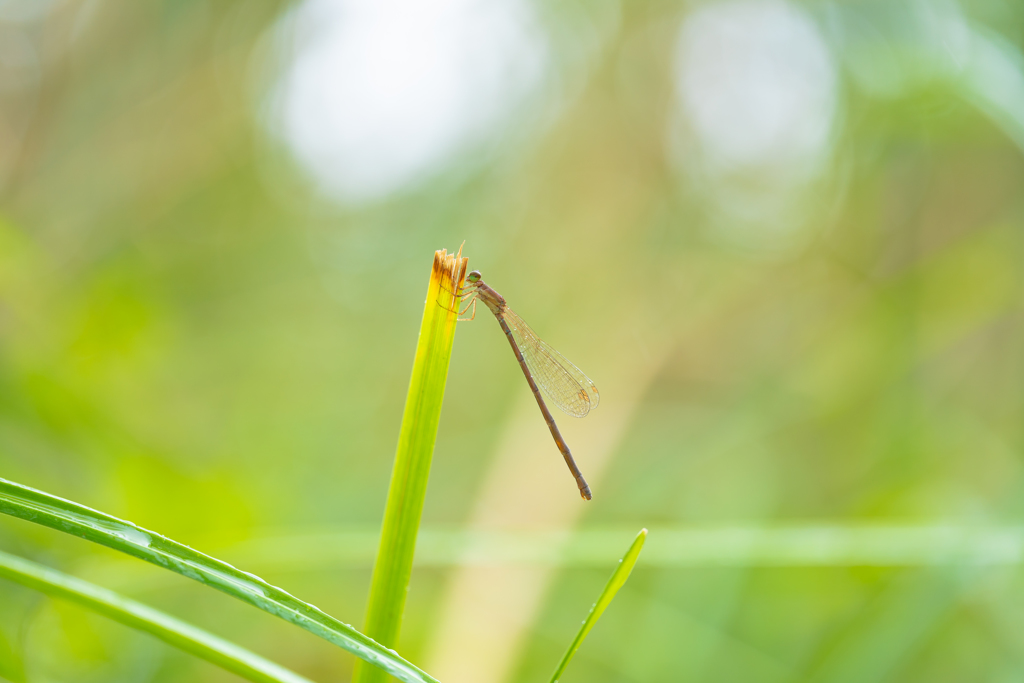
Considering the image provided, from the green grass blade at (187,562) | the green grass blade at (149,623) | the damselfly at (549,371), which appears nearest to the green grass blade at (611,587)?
the green grass blade at (187,562)

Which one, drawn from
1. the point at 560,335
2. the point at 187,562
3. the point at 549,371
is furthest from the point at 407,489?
the point at 560,335

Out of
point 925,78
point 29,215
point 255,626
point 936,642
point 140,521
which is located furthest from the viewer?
point 29,215

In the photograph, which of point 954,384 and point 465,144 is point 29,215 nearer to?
point 465,144

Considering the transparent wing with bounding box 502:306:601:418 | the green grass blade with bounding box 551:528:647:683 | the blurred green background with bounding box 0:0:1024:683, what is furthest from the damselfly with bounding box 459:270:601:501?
the green grass blade with bounding box 551:528:647:683

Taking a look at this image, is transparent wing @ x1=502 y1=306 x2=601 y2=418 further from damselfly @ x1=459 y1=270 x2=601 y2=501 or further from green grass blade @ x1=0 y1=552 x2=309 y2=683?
green grass blade @ x1=0 y1=552 x2=309 y2=683

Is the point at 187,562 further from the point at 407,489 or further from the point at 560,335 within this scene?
the point at 560,335

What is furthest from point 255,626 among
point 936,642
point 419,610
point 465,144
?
point 465,144
